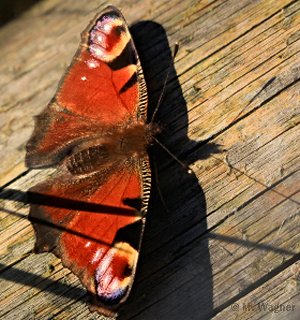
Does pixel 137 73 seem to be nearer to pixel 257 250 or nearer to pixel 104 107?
pixel 104 107

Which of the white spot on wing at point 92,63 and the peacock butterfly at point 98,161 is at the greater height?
the white spot on wing at point 92,63

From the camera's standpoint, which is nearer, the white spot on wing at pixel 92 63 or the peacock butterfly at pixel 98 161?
the peacock butterfly at pixel 98 161

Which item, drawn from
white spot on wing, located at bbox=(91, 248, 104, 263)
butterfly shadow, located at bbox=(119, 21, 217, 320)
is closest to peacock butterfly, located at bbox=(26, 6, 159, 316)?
white spot on wing, located at bbox=(91, 248, 104, 263)

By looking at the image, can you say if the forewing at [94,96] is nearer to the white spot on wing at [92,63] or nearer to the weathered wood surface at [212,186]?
the white spot on wing at [92,63]

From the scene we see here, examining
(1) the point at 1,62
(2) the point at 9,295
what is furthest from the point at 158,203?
(1) the point at 1,62

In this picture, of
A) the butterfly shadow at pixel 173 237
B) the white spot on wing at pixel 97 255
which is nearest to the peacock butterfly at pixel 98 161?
the white spot on wing at pixel 97 255

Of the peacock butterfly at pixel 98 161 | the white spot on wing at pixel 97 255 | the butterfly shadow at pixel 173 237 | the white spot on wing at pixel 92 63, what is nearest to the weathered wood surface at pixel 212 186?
the butterfly shadow at pixel 173 237
